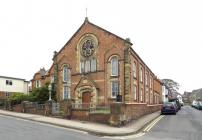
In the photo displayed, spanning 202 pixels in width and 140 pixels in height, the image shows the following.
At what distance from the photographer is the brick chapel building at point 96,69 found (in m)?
34.1

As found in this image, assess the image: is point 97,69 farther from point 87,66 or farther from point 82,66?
point 82,66

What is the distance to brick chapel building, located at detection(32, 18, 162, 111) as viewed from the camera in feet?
112

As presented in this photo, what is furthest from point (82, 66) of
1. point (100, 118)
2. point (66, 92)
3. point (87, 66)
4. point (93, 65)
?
point (100, 118)

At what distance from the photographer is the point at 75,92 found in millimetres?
37594

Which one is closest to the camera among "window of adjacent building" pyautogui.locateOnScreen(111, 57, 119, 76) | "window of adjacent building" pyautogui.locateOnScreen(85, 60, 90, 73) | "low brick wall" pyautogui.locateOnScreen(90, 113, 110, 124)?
"low brick wall" pyautogui.locateOnScreen(90, 113, 110, 124)

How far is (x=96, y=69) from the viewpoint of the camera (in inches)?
1426

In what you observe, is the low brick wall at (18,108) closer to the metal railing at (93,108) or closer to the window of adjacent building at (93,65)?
the window of adjacent building at (93,65)

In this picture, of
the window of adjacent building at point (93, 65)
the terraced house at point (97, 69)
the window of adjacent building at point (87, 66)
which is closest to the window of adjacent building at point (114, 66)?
the terraced house at point (97, 69)

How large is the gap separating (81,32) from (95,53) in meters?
3.53

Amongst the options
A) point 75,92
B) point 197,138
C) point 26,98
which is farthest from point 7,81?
point 197,138

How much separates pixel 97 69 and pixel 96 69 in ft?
0.47

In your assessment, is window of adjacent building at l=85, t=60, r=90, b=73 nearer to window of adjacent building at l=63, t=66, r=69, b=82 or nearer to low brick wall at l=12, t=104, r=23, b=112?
window of adjacent building at l=63, t=66, r=69, b=82

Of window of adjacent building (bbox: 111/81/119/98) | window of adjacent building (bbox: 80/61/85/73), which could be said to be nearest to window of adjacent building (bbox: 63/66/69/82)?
window of adjacent building (bbox: 80/61/85/73)

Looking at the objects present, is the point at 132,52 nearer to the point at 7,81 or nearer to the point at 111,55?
the point at 111,55
